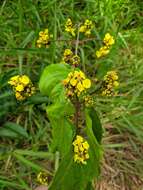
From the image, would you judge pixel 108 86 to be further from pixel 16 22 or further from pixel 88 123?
pixel 16 22

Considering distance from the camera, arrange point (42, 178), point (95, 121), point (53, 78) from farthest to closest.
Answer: point (42, 178) < point (95, 121) < point (53, 78)

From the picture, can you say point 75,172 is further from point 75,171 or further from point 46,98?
point 46,98

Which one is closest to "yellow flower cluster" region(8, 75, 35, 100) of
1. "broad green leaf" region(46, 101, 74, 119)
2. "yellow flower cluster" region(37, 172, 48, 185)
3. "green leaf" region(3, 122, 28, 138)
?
"broad green leaf" region(46, 101, 74, 119)

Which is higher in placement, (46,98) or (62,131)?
(46,98)

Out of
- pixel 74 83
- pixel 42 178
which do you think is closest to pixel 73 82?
pixel 74 83

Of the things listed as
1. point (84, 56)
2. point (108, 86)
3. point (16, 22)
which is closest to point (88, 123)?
point (108, 86)

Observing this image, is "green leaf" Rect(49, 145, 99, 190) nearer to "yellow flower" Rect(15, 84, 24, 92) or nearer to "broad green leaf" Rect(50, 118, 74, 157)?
"broad green leaf" Rect(50, 118, 74, 157)

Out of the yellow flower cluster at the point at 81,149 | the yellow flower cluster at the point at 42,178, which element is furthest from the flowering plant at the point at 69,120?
the yellow flower cluster at the point at 42,178
